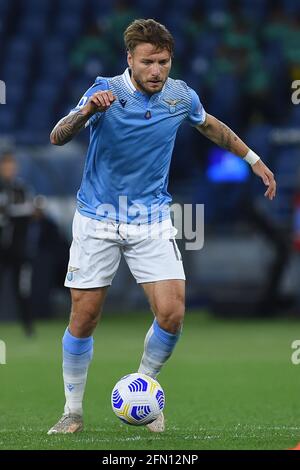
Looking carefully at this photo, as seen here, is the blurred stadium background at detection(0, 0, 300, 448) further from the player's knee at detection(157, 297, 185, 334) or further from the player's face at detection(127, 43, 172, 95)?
the player's face at detection(127, 43, 172, 95)

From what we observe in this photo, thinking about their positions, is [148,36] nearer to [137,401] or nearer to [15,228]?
[137,401]

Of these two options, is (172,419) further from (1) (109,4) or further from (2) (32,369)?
(1) (109,4)

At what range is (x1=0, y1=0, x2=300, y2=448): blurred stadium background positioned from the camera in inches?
672

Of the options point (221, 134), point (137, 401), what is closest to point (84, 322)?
point (137, 401)

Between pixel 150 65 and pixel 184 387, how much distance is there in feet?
12.3

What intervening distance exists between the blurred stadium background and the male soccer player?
25.3ft

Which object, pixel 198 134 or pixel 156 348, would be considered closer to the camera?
pixel 156 348

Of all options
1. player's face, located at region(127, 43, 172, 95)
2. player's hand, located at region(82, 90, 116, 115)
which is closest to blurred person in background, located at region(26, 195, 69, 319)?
player's face, located at region(127, 43, 172, 95)

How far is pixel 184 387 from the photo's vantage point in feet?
32.1

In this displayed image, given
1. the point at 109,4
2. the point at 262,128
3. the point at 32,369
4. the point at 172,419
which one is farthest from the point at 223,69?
the point at 172,419

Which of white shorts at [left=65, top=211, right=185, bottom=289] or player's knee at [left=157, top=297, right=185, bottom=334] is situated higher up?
white shorts at [left=65, top=211, right=185, bottom=289]

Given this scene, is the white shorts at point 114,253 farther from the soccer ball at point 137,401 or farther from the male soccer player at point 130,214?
the soccer ball at point 137,401

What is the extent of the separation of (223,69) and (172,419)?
12035 mm

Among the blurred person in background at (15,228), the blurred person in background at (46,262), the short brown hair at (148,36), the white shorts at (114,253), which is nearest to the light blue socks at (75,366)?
the white shorts at (114,253)
